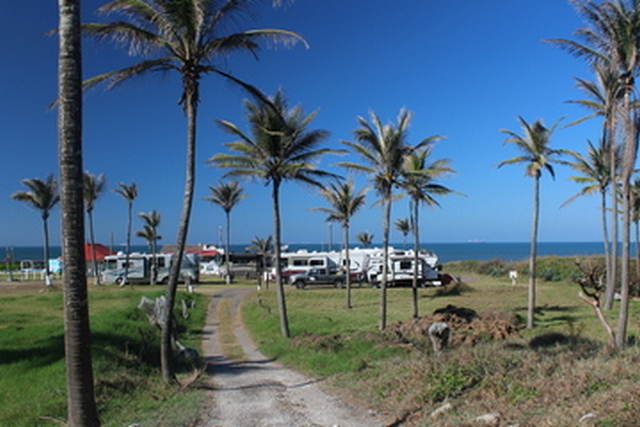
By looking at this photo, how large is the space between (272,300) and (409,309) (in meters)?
8.42

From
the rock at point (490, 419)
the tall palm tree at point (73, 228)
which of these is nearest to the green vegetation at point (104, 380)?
the tall palm tree at point (73, 228)

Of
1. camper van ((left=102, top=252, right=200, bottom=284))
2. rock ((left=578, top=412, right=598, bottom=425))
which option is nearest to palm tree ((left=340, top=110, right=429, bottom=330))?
rock ((left=578, top=412, right=598, bottom=425))

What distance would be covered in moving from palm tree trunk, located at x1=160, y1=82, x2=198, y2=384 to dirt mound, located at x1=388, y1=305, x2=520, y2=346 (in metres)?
7.03

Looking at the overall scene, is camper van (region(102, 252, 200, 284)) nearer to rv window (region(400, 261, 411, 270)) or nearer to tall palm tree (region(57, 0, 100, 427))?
rv window (region(400, 261, 411, 270))

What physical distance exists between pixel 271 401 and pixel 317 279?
32185mm

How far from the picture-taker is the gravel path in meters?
8.16

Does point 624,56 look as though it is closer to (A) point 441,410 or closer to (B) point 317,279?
(A) point 441,410

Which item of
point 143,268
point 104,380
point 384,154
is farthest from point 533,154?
point 143,268

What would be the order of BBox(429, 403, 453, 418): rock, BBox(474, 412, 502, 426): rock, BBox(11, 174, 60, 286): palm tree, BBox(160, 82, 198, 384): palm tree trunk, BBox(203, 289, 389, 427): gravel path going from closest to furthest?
BBox(474, 412, 502, 426): rock < BBox(429, 403, 453, 418): rock < BBox(203, 289, 389, 427): gravel path < BBox(160, 82, 198, 384): palm tree trunk < BBox(11, 174, 60, 286): palm tree

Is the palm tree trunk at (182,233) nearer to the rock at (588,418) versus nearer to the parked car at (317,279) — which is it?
the rock at (588,418)

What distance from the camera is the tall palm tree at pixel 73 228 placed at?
5.89 meters

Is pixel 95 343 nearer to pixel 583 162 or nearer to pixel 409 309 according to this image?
pixel 409 309

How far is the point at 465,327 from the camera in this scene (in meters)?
17.4

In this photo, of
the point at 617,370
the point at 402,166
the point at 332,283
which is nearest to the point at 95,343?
the point at 617,370
